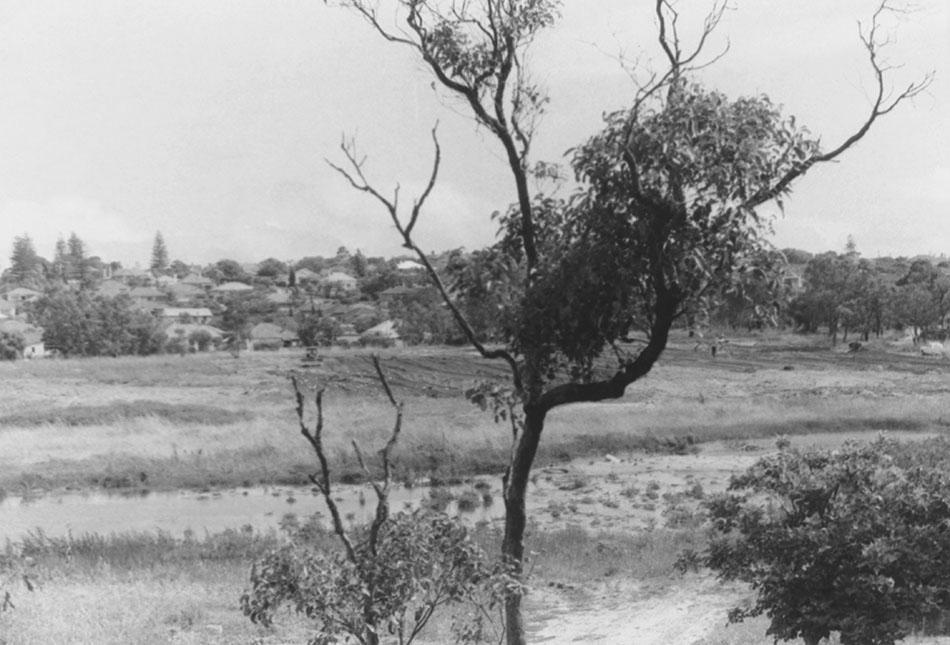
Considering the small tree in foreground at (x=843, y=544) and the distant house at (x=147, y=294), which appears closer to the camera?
the small tree in foreground at (x=843, y=544)

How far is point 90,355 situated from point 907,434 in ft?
218

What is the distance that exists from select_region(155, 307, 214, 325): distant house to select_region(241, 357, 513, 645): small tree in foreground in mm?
108557

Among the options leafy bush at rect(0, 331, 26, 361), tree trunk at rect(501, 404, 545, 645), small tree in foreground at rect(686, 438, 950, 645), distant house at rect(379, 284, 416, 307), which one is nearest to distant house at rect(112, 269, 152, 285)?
distant house at rect(379, 284, 416, 307)

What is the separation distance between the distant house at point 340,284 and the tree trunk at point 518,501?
458ft

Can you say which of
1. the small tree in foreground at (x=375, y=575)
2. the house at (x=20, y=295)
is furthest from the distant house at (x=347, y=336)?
the small tree in foreground at (x=375, y=575)

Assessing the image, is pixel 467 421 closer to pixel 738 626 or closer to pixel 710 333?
pixel 738 626

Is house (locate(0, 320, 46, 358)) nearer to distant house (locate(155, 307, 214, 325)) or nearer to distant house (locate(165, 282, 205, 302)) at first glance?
distant house (locate(155, 307, 214, 325))

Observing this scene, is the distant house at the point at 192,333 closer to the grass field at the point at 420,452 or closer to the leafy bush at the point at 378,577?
the grass field at the point at 420,452

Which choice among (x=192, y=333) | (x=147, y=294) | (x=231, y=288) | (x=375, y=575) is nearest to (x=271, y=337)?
(x=192, y=333)

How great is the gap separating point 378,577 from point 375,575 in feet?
0.08

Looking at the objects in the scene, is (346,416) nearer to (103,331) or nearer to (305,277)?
(103,331)

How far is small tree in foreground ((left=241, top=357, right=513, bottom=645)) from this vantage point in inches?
213

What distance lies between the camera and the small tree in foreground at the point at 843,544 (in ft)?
23.4

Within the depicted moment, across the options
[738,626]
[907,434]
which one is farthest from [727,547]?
[907,434]
